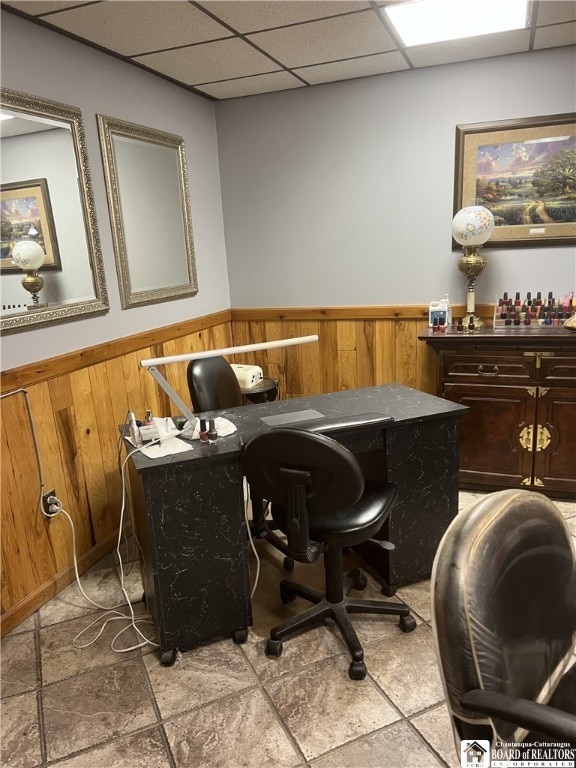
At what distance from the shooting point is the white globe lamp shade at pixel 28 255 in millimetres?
2318

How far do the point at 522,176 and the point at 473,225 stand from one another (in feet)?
1.53

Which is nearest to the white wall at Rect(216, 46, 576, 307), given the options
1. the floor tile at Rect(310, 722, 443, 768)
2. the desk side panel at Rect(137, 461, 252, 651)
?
the desk side panel at Rect(137, 461, 252, 651)

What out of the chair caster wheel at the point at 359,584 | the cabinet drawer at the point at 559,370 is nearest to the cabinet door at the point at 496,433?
the cabinet drawer at the point at 559,370

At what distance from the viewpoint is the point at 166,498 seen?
1.95 m

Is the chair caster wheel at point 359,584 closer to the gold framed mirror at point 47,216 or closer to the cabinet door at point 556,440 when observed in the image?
the cabinet door at point 556,440

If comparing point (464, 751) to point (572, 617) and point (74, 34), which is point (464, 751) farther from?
point (74, 34)

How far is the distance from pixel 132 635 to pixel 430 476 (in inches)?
55.9

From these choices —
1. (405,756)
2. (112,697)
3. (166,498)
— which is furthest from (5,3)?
(405,756)

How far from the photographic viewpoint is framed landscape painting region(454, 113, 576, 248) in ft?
10.2

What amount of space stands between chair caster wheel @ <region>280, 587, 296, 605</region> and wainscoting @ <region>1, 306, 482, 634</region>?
996 millimetres

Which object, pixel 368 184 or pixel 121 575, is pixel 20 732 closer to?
pixel 121 575

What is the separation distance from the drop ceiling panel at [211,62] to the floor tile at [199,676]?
9.12ft

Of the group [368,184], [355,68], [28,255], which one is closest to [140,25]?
[28,255]

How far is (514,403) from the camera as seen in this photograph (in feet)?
10.1
